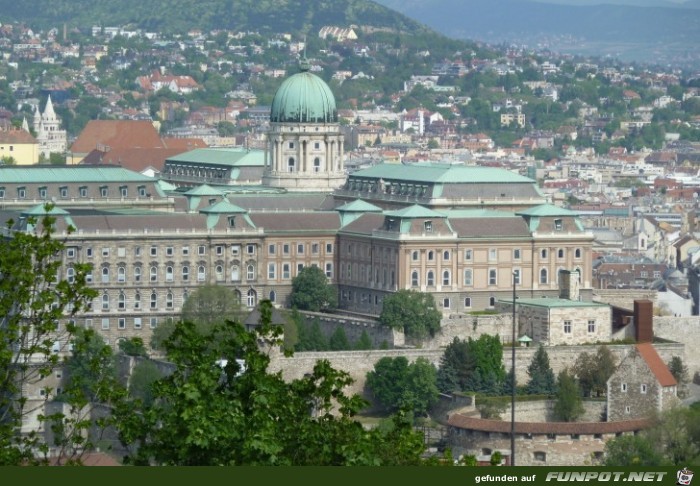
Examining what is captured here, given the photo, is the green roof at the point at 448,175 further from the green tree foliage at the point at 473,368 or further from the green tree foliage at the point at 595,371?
the green tree foliage at the point at 595,371

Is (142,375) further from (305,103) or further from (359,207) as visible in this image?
(305,103)

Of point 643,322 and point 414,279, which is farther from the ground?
point 414,279

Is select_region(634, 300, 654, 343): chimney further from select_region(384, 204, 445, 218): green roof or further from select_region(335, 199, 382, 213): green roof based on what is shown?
select_region(335, 199, 382, 213): green roof

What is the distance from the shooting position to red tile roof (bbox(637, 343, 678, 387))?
297ft

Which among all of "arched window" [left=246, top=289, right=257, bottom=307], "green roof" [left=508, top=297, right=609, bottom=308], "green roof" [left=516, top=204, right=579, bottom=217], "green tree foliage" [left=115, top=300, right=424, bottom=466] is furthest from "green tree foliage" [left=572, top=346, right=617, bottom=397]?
"green tree foliage" [left=115, top=300, right=424, bottom=466]

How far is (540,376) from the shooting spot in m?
95.9

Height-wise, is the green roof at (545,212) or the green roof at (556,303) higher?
the green roof at (545,212)

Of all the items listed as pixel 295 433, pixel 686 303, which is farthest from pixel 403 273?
pixel 295 433

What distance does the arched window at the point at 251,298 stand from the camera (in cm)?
11321

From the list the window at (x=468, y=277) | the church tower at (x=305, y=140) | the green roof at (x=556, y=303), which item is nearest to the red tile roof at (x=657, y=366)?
the green roof at (x=556, y=303)

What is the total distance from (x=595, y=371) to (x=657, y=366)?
4.87 meters

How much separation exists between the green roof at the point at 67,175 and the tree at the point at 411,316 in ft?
83.6

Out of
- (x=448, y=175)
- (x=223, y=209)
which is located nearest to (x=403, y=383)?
(x=223, y=209)

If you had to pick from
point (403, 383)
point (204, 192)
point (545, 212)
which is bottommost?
point (403, 383)
